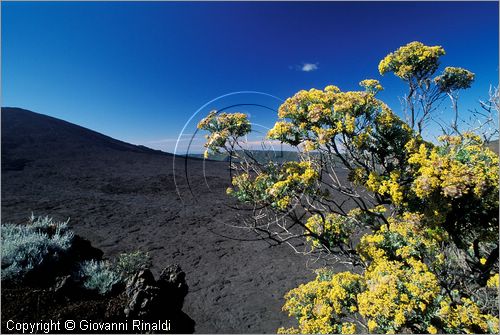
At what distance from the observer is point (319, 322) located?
397 cm

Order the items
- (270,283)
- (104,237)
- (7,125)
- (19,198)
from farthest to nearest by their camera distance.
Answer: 1. (7,125)
2. (19,198)
3. (104,237)
4. (270,283)

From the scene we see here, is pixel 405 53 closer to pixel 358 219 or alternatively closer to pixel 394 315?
pixel 358 219

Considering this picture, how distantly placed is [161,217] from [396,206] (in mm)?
12995

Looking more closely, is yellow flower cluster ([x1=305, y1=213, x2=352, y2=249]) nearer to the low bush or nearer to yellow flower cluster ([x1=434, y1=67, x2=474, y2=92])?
yellow flower cluster ([x1=434, y1=67, x2=474, y2=92])

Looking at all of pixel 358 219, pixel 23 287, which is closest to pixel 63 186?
pixel 23 287

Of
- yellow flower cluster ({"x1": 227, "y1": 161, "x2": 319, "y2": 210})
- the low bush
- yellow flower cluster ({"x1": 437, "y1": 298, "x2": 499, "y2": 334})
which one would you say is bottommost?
the low bush

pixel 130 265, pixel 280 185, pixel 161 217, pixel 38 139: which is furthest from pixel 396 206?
pixel 38 139

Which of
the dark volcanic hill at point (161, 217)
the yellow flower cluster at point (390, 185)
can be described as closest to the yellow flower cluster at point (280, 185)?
the yellow flower cluster at point (390, 185)

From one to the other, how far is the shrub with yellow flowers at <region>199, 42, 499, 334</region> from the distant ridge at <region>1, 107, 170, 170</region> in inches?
910

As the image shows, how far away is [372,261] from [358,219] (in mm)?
1136

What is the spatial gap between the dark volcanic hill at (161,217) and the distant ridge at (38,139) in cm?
9

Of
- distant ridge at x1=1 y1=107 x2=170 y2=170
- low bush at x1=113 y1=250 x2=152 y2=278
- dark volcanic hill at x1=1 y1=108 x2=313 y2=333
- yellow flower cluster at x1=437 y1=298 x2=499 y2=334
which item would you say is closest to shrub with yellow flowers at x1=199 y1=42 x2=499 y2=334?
yellow flower cluster at x1=437 y1=298 x2=499 y2=334

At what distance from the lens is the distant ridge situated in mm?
23328

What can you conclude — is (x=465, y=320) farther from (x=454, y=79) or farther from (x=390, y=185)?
(x=454, y=79)
